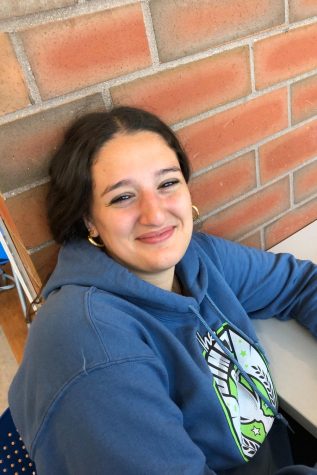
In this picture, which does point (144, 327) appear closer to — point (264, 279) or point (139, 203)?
point (139, 203)

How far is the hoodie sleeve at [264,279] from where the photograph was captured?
3.08ft

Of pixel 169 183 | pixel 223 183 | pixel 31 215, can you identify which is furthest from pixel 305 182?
pixel 31 215

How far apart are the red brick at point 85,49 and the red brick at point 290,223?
71 centimetres

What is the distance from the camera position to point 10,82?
0.66 m

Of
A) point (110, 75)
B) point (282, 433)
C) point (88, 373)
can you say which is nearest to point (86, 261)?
point (88, 373)

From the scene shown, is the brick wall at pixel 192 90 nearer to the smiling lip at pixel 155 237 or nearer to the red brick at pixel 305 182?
the red brick at pixel 305 182

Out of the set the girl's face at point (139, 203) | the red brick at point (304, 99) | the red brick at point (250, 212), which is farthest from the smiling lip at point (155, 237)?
the red brick at point (304, 99)

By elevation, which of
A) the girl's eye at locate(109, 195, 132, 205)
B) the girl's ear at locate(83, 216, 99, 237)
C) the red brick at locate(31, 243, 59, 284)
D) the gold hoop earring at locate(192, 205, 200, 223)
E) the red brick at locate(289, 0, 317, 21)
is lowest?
the gold hoop earring at locate(192, 205, 200, 223)

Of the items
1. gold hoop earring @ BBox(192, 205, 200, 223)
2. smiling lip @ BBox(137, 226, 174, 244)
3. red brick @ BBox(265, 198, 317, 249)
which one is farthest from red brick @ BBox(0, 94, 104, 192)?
red brick @ BBox(265, 198, 317, 249)

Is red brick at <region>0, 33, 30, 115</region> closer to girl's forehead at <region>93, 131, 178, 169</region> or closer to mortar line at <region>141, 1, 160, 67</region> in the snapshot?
girl's forehead at <region>93, 131, 178, 169</region>

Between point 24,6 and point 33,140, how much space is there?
22cm

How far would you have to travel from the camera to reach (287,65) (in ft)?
3.36

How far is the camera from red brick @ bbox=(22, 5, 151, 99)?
66 cm

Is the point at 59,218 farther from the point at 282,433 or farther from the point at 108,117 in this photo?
the point at 282,433
